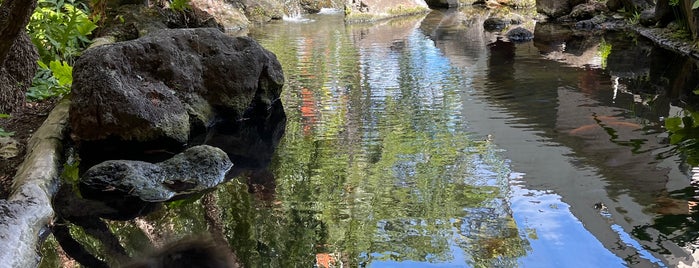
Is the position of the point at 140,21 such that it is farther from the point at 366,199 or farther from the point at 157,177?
the point at 366,199

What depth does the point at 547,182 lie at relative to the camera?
226 inches

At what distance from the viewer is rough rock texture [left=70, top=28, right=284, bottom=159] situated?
6.93 meters

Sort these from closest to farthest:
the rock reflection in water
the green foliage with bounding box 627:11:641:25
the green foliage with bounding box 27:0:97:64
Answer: the rock reflection in water → the green foliage with bounding box 27:0:97:64 → the green foliage with bounding box 627:11:641:25

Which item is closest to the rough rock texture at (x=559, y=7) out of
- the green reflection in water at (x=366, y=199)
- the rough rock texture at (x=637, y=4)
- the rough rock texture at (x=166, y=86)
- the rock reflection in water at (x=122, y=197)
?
the rough rock texture at (x=637, y=4)

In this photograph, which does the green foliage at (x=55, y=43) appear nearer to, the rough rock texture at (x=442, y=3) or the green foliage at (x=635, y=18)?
the green foliage at (x=635, y=18)

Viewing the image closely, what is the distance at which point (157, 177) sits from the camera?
587 cm

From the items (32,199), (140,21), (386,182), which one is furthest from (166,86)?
(140,21)

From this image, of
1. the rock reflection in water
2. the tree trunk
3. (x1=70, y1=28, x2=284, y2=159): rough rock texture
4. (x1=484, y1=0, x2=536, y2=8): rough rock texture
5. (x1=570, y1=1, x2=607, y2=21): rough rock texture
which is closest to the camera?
the rock reflection in water

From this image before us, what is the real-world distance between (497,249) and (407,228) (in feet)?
2.35

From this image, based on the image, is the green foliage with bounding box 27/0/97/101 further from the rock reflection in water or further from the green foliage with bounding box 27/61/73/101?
the rock reflection in water

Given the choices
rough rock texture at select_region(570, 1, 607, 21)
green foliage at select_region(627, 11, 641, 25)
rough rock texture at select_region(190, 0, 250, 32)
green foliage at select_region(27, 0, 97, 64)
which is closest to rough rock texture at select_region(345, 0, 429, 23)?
rough rock texture at select_region(190, 0, 250, 32)

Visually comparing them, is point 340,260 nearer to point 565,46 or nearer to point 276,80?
point 276,80

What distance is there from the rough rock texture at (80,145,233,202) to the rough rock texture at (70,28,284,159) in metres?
1.07

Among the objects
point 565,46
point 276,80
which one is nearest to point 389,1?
point 565,46
